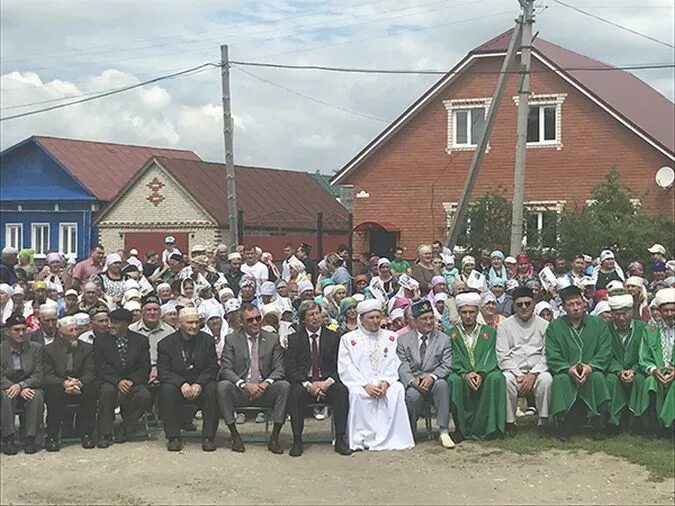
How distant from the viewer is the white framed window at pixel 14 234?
4206cm

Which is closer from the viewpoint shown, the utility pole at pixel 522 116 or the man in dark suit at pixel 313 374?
the man in dark suit at pixel 313 374

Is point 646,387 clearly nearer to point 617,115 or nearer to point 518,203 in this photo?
point 518,203

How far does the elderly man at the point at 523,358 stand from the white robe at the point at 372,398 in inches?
40.8

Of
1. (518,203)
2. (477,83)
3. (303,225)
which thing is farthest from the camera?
(303,225)

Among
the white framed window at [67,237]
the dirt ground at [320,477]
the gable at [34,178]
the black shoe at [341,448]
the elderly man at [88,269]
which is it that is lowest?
the dirt ground at [320,477]

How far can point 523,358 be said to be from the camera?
1009 centimetres

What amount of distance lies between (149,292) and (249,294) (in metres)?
1.23

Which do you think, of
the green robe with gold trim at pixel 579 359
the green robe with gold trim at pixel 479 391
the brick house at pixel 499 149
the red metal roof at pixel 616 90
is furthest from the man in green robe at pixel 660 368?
the red metal roof at pixel 616 90

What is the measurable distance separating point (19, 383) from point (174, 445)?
1.53 meters

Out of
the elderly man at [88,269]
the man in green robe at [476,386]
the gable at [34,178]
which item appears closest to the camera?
the man in green robe at [476,386]

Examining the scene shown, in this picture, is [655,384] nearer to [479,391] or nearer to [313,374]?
[479,391]

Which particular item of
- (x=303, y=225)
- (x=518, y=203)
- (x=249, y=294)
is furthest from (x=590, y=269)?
(x=303, y=225)

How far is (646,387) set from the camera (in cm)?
954

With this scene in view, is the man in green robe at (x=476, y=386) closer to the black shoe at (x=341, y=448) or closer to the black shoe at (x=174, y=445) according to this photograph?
the black shoe at (x=341, y=448)
